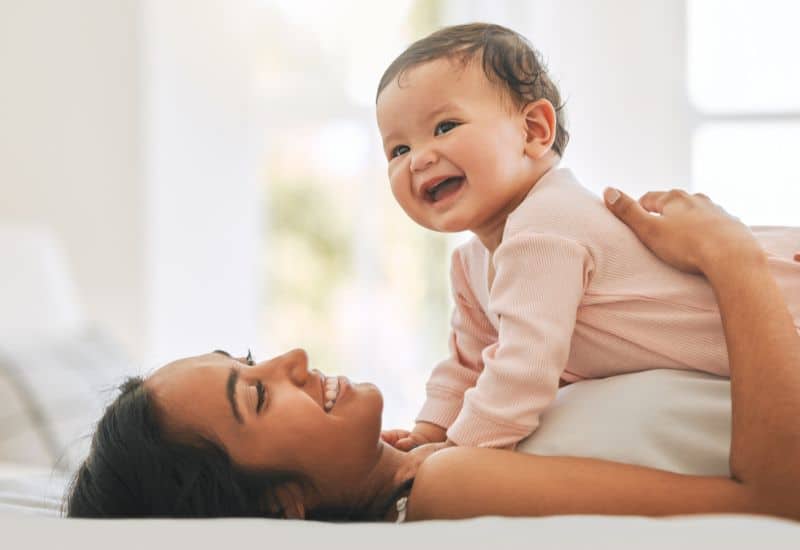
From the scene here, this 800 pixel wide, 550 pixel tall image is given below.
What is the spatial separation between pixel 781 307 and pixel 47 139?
3212 millimetres

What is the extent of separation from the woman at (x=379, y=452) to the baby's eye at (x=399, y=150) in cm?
31

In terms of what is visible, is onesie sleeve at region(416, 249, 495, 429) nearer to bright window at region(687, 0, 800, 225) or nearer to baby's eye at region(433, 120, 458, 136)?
baby's eye at region(433, 120, 458, 136)

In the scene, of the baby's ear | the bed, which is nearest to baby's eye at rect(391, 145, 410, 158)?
the baby's ear

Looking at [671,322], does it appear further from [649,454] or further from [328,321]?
[328,321]

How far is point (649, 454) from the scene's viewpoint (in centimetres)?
106

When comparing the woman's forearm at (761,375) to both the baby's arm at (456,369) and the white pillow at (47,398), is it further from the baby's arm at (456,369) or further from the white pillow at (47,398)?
the white pillow at (47,398)

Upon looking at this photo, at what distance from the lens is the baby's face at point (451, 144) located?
4.22 feet

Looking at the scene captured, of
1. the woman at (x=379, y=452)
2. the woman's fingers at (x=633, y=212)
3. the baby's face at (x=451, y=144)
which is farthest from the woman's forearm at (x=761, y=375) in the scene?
the baby's face at (x=451, y=144)

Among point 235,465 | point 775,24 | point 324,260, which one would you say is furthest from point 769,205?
point 235,465

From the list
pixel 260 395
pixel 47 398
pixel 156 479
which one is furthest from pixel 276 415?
pixel 47 398

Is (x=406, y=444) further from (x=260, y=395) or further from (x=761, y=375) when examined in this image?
(x=761, y=375)

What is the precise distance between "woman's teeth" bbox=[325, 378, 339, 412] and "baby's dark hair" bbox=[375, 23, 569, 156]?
0.44 m

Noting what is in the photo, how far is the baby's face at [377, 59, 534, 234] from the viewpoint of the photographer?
1.29 metres

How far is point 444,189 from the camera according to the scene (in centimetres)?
133
